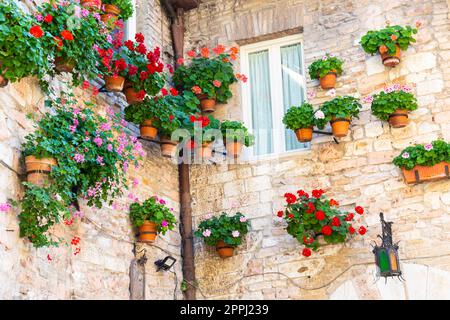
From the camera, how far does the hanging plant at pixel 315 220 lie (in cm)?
714

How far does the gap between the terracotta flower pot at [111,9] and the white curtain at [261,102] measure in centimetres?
194

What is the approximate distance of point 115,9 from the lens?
23.7 feet

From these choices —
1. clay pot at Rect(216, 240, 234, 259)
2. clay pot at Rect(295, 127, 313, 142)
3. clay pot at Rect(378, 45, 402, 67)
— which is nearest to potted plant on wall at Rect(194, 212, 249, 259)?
clay pot at Rect(216, 240, 234, 259)

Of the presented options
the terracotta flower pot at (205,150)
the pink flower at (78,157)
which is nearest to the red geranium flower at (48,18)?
the pink flower at (78,157)

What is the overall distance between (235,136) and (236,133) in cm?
4

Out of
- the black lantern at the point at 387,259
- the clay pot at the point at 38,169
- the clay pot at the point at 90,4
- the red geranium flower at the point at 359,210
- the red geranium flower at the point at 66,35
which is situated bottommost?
the black lantern at the point at 387,259

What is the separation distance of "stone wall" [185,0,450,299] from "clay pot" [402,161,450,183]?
0.12 m

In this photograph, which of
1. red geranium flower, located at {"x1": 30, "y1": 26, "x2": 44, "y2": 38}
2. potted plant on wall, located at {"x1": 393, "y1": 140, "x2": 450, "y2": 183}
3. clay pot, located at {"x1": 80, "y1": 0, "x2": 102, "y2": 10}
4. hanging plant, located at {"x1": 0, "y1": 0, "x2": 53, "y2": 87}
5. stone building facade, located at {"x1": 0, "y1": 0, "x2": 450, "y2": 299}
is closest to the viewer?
hanging plant, located at {"x1": 0, "y1": 0, "x2": 53, "y2": 87}

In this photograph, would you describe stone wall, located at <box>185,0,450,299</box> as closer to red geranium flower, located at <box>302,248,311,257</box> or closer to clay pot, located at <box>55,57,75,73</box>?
red geranium flower, located at <box>302,248,311,257</box>

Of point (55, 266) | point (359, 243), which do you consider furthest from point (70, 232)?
point (359, 243)

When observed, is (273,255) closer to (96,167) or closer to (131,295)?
(131,295)

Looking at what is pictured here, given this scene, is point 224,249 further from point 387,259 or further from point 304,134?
point 387,259

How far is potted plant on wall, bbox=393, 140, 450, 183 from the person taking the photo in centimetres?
703

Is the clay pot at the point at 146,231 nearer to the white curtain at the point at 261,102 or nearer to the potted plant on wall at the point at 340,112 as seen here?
the white curtain at the point at 261,102
